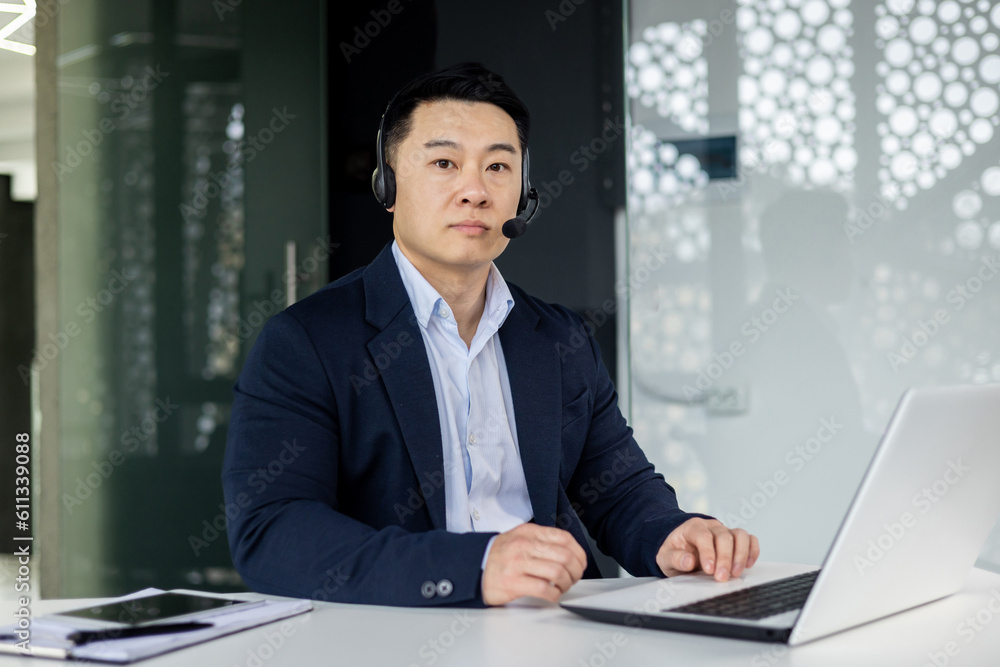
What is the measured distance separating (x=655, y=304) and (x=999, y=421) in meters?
1.97

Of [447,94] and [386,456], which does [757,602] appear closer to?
[386,456]

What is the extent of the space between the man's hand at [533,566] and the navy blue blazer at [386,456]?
21 millimetres

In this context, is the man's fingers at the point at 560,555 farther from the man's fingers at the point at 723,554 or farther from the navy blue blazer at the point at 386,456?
the man's fingers at the point at 723,554

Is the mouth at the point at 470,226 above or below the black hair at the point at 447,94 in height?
below

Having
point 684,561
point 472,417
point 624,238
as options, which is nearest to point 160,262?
point 624,238

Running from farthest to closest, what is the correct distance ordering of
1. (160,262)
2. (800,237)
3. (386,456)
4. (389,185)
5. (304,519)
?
(160,262) < (800,237) < (389,185) < (386,456) < (304,519)

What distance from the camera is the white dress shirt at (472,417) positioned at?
1509mm

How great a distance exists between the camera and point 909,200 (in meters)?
2.67

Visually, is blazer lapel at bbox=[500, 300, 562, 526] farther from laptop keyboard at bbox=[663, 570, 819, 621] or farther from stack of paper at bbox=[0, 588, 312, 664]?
stack of paper at bbox=[0, 588, 312, 664]

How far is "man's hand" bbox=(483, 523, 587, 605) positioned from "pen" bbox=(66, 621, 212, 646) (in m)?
0.30

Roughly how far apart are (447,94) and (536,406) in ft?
1.78

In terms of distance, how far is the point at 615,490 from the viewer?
1.60m

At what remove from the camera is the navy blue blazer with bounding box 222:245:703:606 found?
1.12 m

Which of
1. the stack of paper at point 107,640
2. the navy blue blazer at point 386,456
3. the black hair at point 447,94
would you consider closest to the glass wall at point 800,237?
the navy blue blazer at point 386,456
